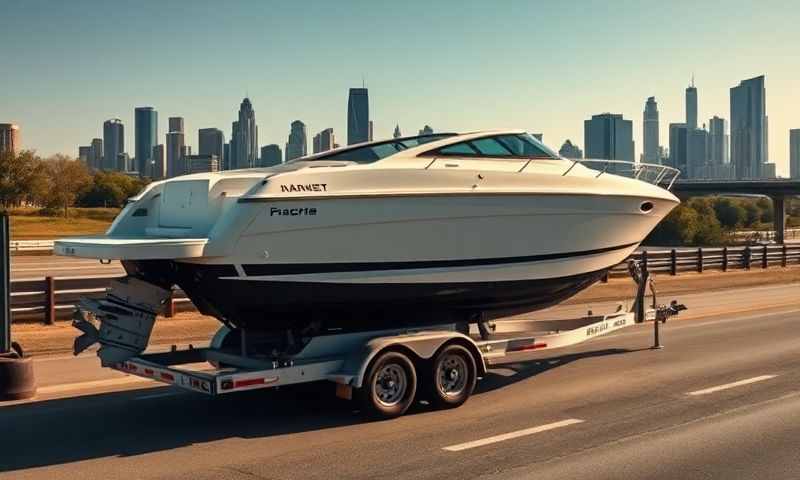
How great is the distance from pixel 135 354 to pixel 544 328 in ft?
19.0

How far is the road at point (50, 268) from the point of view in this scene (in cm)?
2963

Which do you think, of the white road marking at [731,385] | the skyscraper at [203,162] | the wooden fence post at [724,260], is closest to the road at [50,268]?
the skyscraper at [203,162]

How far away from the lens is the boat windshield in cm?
994

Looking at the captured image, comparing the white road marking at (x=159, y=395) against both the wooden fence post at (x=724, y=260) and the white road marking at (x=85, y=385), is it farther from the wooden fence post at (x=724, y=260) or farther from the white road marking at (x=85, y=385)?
the wooden fence post at (x=724, y=260)

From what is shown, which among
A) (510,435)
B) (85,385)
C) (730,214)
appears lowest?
(510,435)

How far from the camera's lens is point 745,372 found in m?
12.0

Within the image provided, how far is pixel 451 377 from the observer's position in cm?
981

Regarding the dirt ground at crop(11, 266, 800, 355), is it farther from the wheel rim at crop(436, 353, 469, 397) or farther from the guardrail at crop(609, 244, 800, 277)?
the wheel rim at crop(436, 353, 469, 397)

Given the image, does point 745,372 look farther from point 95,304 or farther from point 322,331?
point 95,304

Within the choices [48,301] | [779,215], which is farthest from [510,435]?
[779,215]

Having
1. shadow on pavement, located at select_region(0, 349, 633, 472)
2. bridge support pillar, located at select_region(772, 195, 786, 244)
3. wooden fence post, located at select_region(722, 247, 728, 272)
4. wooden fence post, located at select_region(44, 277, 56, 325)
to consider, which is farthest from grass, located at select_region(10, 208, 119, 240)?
bridge support pillar, located at select_region(772, 195, 786, 244)

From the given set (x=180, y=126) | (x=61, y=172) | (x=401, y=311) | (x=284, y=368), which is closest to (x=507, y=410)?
(x=401, y=311)

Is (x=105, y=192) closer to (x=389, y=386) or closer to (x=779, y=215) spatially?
(x=779, y=215)

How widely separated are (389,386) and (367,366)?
0.48 metres
